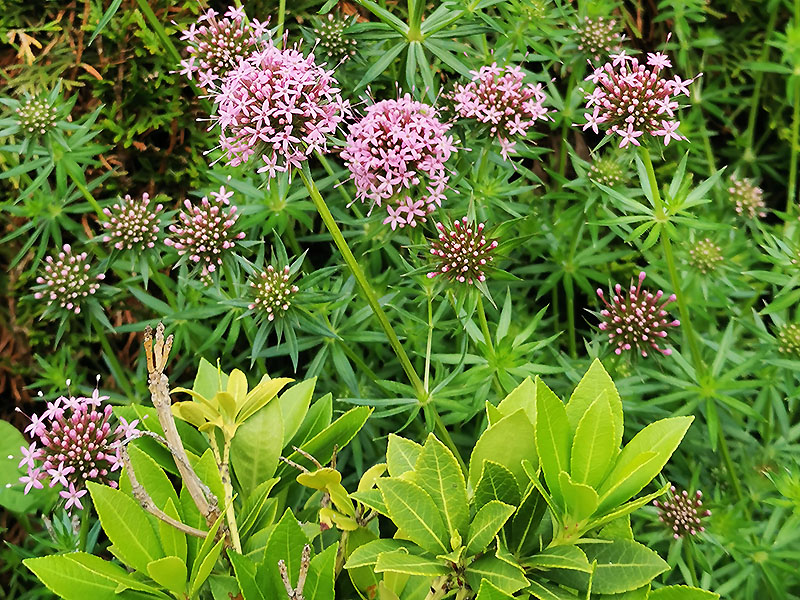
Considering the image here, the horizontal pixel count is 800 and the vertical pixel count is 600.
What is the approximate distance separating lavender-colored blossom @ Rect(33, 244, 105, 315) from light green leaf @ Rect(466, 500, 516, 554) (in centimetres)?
158

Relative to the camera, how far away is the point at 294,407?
123cm

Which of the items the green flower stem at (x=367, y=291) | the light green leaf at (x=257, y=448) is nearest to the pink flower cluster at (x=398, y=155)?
the green flower stem at (x=367, y=291)

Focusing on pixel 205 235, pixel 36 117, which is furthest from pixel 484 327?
pixel 36 117

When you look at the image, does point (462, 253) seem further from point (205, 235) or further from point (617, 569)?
point (617, 569)

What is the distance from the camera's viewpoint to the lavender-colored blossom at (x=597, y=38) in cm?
239

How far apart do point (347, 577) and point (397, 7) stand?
2.10 metres

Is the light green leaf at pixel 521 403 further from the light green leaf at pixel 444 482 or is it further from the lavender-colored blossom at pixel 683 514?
the lavender-colored blossom at pixel 683 514

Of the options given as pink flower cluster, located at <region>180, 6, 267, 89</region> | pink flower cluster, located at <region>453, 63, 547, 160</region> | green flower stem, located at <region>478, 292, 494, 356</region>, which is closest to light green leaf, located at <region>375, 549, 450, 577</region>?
green flower stem, located at <region>478, 292, 494, 356</region>

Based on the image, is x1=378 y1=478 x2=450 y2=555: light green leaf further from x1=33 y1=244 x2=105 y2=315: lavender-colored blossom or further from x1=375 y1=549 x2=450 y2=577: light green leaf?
x1=33 y1=244 x2=105 y2=315: lavender-colored blossom

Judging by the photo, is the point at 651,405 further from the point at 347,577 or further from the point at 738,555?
the point at 347,577

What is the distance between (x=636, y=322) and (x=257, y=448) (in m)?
1.25

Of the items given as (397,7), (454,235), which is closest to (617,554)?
(454,235)

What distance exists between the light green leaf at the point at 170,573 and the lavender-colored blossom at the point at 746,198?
2.27 metres

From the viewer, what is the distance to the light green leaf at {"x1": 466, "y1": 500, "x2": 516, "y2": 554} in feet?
2.81
